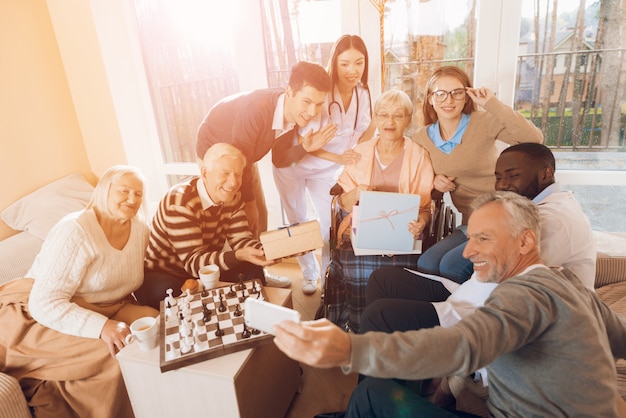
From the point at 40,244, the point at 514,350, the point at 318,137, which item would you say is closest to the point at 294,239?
the point at 318,137

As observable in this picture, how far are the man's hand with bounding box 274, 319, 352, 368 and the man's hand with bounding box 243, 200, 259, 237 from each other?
171 cm

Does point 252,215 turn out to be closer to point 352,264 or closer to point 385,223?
point 352,264

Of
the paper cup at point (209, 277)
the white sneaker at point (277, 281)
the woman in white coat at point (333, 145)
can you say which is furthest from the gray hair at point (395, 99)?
the white sneaker at point (277, 281)

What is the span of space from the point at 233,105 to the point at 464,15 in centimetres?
136

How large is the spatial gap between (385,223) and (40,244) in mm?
2305

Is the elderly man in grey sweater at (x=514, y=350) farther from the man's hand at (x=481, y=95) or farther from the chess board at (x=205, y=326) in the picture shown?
the man's hand at (x=481, y=95)

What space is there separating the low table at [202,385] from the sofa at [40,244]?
461 millimetres

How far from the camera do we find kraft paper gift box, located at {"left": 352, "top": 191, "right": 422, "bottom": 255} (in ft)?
6.61

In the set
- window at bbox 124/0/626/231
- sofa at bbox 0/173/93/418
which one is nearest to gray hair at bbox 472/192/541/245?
window at bbox 124/0/626/231

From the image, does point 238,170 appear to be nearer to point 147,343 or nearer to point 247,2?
point 147,343

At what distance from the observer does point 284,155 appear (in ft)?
8.28

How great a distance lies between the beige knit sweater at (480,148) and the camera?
1.98 meters

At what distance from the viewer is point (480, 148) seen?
81.6 inches

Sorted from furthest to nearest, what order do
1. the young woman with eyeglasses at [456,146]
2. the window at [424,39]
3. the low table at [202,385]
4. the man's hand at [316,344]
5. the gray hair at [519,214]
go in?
the window at [424,39], the young woman with eyeglasses at [456,146], the low table at [202,385], the gray hair at [519,214], the man's hand at [316,344]
